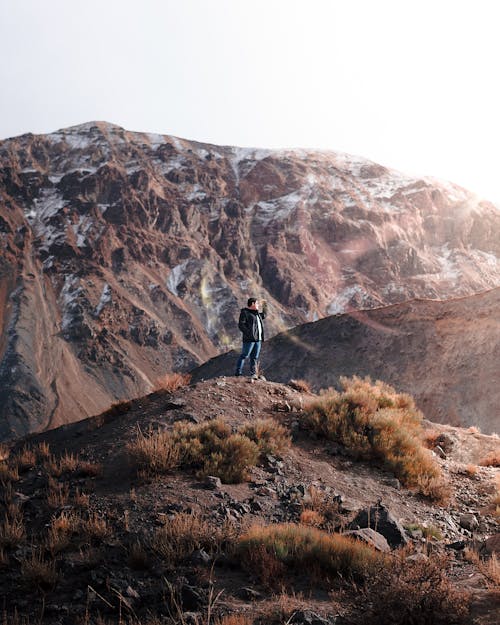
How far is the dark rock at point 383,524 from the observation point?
19.5ft

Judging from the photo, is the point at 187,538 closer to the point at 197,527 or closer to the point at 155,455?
the point at 197,527

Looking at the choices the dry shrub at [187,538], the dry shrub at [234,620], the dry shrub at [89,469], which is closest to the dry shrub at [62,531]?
the dry shrub at [187,538]

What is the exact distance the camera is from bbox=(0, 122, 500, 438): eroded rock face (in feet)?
290

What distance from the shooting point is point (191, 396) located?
10617 millimetres

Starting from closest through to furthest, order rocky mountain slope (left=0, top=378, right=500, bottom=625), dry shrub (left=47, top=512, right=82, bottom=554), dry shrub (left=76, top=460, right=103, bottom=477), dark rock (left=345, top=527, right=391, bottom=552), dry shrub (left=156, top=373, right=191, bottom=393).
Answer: rocky mountain slope (left=0, top=378, right=500, bottom=625), dark rock (left=345, top=527, right=391, bottom=552), dry shrub (left=47, top=512, right=82, bottom=554), dry shrub (left=76, top=460, right=103, bottom=477), dry shrub (left=156, top=373, right=191, bottom=393)

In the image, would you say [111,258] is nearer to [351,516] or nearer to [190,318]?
[190,318]

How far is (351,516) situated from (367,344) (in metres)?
30.8

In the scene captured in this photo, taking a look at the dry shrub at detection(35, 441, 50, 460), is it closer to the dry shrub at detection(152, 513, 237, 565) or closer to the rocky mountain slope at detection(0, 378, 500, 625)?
the rocky mountain slope at detection(0, 378, 500, 625)

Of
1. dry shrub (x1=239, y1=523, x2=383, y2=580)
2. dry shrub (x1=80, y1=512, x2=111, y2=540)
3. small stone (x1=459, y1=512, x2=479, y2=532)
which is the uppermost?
dry shrub (x1=239, y1=523, x2=383, y2=580)

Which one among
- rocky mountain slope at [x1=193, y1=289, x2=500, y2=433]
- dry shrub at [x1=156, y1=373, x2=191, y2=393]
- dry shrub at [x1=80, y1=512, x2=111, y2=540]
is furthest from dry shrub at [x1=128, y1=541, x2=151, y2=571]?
rocky mountain slope at [x1=193, y1=289, x2=500, y2=433]

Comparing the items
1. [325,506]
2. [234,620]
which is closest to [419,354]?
[325,506]

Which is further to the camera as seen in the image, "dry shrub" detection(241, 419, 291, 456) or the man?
the man

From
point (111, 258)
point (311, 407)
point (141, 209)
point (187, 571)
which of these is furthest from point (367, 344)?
point (141, 209)

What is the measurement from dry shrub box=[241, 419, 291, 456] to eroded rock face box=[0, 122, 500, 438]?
71.3 m
